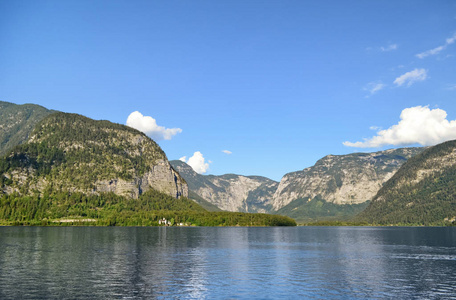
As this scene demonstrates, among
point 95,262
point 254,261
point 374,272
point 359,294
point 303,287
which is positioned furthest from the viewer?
point 254,261

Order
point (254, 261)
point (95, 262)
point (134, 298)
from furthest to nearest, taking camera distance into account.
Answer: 1. point (254, 261)
2. point (95, 262)
3. point (134, 298)

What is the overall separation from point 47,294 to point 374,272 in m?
67.4

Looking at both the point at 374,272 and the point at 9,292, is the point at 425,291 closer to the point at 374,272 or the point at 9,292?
the point at 374,272

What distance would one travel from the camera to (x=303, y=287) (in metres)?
70.2

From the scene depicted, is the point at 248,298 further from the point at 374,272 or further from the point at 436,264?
the point at 436,264

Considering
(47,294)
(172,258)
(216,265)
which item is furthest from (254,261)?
(47,294)

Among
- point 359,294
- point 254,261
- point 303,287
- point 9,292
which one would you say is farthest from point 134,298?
point 254,261

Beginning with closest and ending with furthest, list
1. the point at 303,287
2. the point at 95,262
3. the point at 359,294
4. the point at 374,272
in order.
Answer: the point at 359,294
the point at 303,287
the point at 374,272
the point at 95,262

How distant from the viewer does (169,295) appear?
6234 cm

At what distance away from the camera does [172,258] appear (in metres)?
113

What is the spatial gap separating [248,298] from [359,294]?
18796 mm

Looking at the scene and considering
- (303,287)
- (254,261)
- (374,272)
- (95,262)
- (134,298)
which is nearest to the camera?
(134,298)

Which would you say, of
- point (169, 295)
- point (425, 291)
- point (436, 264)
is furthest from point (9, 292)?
point (436, 264)

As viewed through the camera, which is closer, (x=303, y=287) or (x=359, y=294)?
(x=359, y=294)
